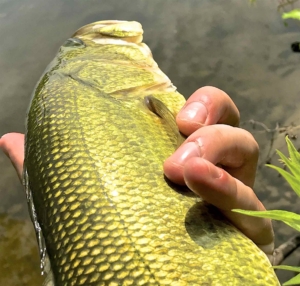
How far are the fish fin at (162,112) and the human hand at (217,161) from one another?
0.10 feet

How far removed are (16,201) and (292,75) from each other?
318 centimetres

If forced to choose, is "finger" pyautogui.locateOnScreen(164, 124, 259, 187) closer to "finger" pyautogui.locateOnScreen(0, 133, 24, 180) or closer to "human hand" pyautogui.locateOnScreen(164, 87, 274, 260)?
"human hand" pyautogui.locateOnScreen(164, 87, 274, 260)

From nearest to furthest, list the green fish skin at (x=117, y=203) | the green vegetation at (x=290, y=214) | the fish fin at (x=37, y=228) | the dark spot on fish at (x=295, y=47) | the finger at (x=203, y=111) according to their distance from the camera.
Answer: the green vegetation at (x=290, y=214) < the green fish skin at (x=117, y=203) < the fish fin at (x=37, y=228) < the finger at (x=203, y=111) < the dark spot on fish at (x=295, y=47)

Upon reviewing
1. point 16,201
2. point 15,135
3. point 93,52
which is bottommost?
point 16,201

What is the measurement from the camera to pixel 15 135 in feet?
9.55

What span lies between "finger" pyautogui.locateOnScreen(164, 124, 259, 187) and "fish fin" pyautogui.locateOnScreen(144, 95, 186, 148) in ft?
0.56

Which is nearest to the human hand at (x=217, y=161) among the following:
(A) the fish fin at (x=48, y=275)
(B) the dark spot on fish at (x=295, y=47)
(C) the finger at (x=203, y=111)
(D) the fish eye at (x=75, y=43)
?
(C) the finger at (x=203, y=111)

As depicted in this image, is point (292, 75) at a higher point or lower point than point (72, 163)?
lower

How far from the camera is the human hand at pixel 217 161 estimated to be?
1290mm

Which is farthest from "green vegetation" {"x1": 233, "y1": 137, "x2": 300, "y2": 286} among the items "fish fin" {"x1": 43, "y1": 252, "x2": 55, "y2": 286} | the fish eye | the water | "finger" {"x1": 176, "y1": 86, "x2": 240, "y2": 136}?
the water

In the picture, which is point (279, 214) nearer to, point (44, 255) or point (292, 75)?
point (44, 255)

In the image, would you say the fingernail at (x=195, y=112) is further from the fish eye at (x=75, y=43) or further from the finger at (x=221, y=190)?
the fish eye at (x=75, y=43)

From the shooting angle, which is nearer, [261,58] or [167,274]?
[167,274]

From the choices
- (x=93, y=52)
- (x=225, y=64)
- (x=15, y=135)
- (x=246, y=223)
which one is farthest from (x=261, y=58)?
(x=246, y=223)
